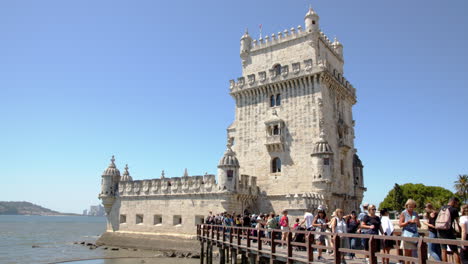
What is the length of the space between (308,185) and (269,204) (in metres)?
3.94

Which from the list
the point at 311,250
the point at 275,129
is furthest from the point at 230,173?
the point at 311,250

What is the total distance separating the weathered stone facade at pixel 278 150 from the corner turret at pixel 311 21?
0.31 ft

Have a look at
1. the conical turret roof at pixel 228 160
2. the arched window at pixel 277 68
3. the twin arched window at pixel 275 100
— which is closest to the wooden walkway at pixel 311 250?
the conical turret roof at pixel 228 160

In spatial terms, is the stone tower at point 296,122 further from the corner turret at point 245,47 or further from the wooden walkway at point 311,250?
the wooden walkway at point 311,250

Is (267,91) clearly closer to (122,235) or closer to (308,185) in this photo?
(308,185)

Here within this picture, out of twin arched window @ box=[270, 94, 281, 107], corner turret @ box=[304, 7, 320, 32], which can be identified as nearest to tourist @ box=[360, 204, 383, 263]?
twin arched window @ box=[270, 94, 281, 107]

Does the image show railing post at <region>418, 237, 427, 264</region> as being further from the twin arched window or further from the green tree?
the green tree

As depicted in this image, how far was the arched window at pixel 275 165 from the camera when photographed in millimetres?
35250

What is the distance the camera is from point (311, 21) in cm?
3625

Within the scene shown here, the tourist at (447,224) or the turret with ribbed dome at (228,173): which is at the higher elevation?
the turret with ribbed dome at (228,173)

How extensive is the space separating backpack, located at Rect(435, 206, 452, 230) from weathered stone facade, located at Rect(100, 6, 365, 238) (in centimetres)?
1891

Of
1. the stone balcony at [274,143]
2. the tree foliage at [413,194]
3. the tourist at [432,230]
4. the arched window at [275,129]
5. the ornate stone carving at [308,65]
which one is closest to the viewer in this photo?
the tourist at [432,230]

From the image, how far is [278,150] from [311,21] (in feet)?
41.6

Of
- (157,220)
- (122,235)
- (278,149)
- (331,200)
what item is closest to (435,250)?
(331,200)
